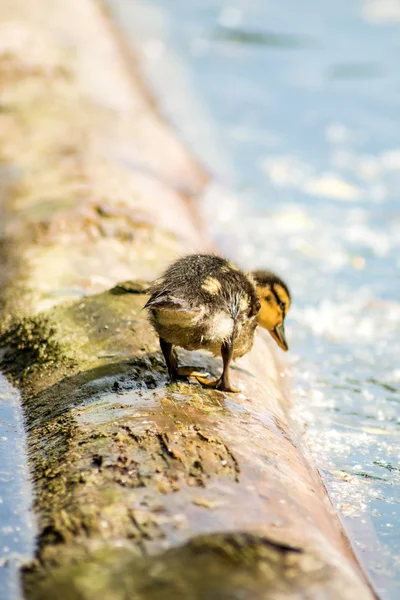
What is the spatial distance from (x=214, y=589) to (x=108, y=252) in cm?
362

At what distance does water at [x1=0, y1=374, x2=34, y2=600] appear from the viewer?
311cm

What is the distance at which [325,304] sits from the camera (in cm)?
739

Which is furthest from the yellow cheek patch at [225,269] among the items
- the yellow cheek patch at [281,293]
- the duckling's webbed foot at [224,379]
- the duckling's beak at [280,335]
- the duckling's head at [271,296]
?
the duckling's beak at [280,335]

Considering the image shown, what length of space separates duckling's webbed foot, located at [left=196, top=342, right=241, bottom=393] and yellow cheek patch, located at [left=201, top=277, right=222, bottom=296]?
264 millimetres

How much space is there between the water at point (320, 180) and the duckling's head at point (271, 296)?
556 millimetres

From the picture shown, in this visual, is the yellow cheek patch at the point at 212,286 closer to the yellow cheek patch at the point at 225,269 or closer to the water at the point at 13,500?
the yellow cheek patch at the point at 225,269

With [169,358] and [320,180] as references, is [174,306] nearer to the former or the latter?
[169,358]

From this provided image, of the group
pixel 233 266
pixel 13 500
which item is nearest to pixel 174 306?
pixel 233 266

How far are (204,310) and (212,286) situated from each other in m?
0.18

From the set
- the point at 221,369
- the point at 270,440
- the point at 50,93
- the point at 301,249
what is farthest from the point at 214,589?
the point at 50,93

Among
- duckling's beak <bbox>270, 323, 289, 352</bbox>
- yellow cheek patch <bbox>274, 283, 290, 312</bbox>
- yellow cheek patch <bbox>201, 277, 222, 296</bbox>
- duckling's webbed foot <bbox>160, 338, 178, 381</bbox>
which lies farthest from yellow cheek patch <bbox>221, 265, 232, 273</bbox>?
duckling's beak <bbox>270, 323, 289, 352</bbox>

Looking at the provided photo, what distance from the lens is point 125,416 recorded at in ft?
12.9

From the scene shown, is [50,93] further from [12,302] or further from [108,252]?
[12,302]

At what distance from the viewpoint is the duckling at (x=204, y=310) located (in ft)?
14.1
